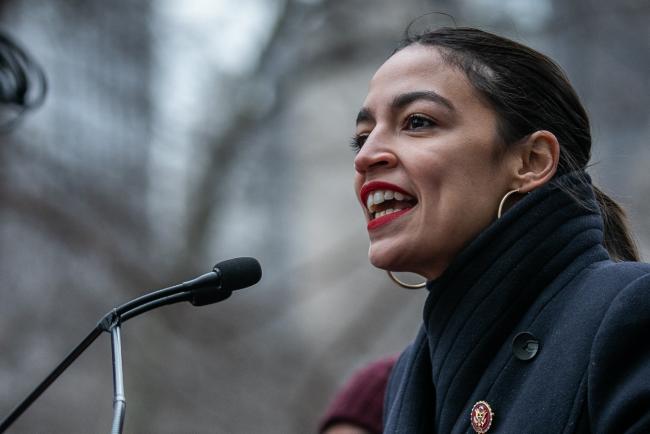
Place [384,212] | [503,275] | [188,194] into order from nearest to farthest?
[503,275] < [384,212] < [188,194]

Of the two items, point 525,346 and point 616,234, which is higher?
point 616,234

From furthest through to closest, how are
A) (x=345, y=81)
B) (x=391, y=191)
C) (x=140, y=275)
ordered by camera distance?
(x=345, y=81)
(x=140, y=275)
(x=391, y=191)

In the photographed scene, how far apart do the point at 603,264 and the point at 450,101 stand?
0.58m

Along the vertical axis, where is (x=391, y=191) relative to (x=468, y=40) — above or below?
below

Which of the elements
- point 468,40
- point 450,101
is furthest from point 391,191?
point 468,40

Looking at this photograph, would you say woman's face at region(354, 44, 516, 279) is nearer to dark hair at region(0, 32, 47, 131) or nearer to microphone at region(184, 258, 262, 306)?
microphone at region(184, 258, 262, 306)

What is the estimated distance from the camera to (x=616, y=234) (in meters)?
3.04

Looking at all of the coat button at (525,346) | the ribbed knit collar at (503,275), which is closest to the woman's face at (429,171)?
the ribbed knit collar at (503,275)

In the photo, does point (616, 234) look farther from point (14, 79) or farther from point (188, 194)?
point (188, 194)

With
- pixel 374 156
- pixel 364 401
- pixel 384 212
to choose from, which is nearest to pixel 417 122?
pixel 374 156

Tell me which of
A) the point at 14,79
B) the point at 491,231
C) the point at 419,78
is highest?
the point at 14,79

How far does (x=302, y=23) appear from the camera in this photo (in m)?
9.91

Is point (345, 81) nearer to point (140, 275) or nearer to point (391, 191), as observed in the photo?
point (140, 275)

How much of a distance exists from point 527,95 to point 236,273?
913 mm
